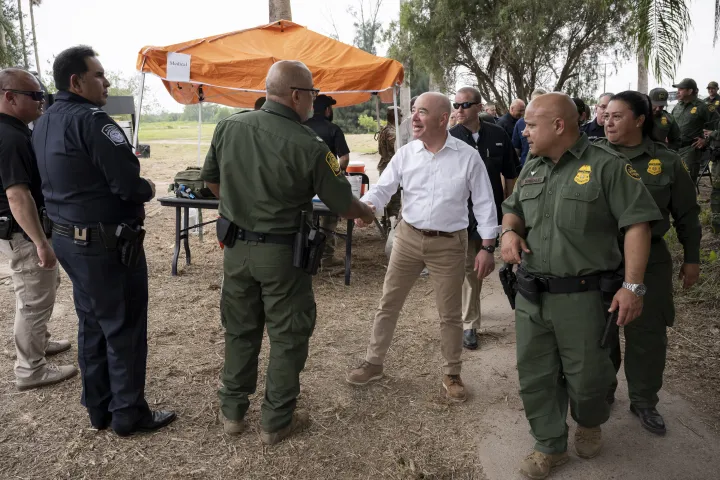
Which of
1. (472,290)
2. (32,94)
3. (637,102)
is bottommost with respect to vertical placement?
(472,290)

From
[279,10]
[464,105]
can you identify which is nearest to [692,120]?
[464,105]

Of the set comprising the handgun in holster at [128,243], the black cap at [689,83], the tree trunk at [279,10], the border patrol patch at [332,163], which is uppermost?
the tree trunk at [279,10]

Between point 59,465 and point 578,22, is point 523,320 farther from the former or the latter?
point 578,22

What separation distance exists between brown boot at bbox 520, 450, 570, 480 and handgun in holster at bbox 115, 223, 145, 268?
227cm

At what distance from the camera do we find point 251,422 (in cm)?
322

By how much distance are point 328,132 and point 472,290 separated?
2.83m

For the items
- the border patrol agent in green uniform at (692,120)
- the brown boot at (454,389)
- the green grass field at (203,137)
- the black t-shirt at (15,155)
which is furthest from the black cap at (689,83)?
the green grass field at (203,137)

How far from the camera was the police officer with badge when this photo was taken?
108 inches

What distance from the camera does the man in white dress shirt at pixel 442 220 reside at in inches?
137

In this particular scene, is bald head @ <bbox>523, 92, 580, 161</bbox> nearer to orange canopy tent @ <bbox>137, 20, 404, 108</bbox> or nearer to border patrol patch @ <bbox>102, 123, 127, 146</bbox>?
border patrol patch @ <bbox>102, 123, 127, 146</bbox>

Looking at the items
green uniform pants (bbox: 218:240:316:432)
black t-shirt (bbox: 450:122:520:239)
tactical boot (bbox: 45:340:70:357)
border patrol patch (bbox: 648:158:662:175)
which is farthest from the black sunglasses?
tactical boot (bbox: 45:340:70:357)

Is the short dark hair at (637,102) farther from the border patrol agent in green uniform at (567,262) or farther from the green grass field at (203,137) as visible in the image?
the green grass field at (203,137)

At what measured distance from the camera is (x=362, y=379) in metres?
3.71

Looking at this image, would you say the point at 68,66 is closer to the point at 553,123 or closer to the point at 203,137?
the point at 553,123
